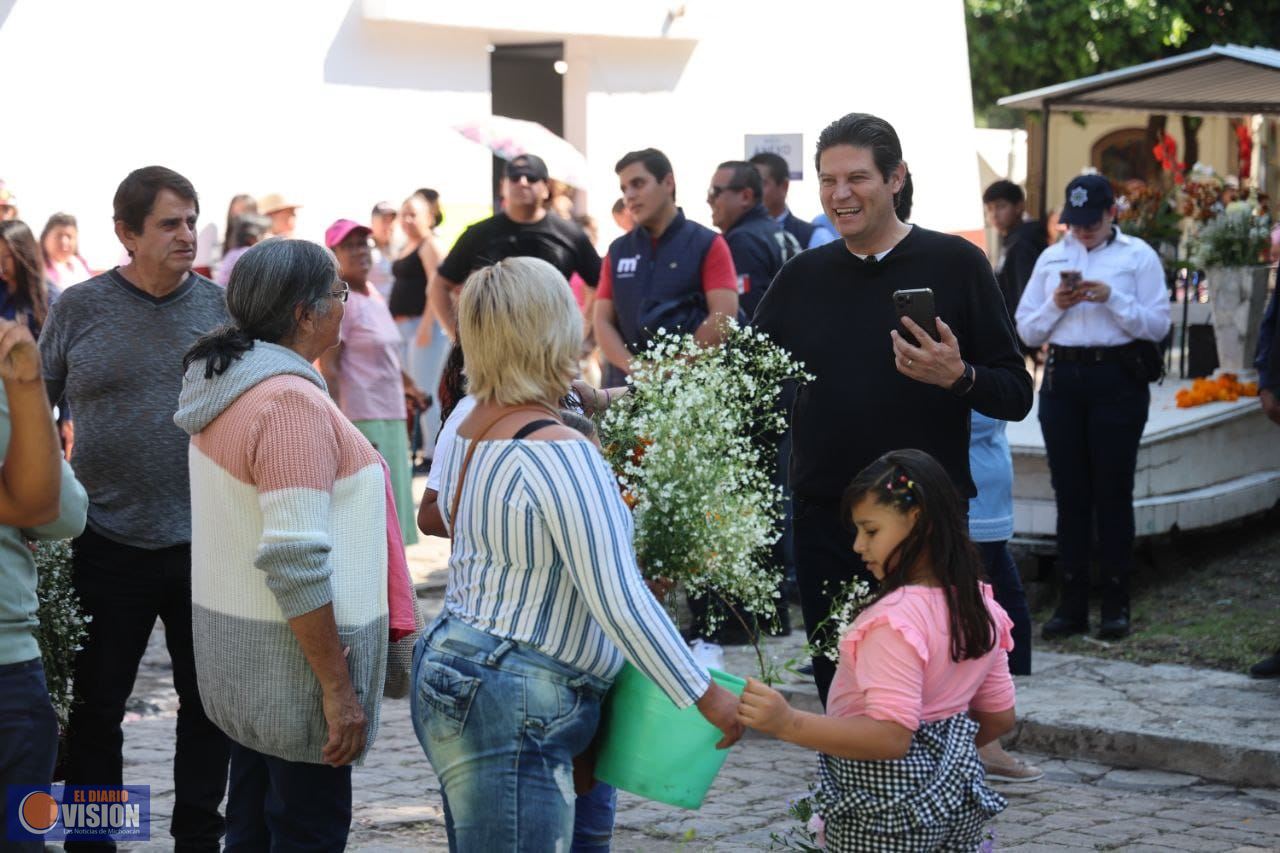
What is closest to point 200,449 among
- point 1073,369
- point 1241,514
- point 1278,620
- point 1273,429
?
point 1073,369

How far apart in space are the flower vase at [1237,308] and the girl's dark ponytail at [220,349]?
27.0ft

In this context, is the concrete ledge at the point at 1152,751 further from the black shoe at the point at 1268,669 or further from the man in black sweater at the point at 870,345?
the man in black sweater at the point at 870,345

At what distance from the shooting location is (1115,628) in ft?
27.0

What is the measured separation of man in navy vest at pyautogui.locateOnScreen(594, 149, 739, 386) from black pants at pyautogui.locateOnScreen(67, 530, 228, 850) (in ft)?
10.4

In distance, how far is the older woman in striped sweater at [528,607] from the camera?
3.29 m

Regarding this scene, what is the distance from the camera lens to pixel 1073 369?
26.5 feet


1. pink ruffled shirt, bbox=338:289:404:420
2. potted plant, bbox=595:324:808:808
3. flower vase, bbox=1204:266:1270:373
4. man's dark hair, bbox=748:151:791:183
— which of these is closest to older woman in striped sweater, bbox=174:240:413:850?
potted plant, bbox=595:324:808:808

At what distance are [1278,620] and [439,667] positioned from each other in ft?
20.2

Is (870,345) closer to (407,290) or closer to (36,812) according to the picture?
(36,812)

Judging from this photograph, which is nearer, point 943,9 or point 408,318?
point 408,318

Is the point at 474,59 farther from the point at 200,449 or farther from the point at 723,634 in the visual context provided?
the point at 200,449

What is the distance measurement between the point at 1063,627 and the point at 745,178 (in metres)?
2.77

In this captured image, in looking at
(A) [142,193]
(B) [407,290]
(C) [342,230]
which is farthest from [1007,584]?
(B) [407,290]

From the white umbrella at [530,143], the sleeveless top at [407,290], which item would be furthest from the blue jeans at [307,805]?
the white umbrella at [530,143]
